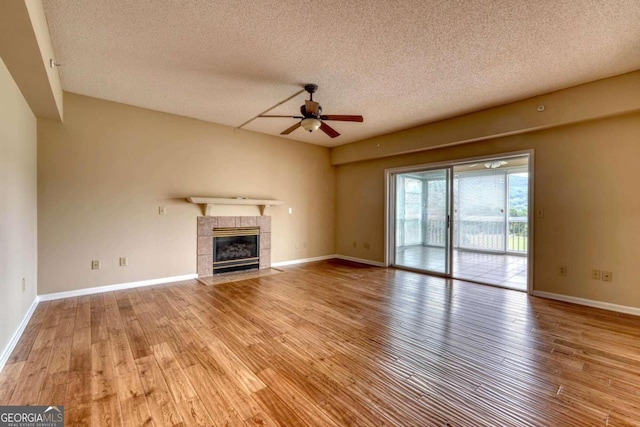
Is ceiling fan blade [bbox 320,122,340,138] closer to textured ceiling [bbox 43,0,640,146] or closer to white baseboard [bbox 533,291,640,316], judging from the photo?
textured ceiling [bbox 43,0,640,146]

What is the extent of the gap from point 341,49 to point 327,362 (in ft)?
9.32

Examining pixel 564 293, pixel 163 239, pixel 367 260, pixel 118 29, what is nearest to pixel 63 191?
pixel 163 239

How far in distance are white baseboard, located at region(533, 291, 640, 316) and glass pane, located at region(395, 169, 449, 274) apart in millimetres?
1451

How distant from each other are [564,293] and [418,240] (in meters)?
2.36

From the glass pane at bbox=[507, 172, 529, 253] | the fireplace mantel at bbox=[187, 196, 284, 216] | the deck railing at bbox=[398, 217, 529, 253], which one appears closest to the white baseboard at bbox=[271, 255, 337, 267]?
the fireplace mantel at bbox=[187, 196, 284, 216]

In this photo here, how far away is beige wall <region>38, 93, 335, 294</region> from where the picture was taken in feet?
11.9

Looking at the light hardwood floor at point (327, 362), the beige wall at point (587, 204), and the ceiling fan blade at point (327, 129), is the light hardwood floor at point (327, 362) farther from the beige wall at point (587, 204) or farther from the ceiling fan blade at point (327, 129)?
the ceiling fan blade at point (327, 129)

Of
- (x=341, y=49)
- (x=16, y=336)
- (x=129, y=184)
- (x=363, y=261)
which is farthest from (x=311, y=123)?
(x=363, y=261)

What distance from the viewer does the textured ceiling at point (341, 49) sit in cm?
215

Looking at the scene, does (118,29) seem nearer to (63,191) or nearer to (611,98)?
(63,191)

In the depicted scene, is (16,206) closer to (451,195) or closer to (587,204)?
(451,195)

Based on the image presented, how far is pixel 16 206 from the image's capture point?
2.65m

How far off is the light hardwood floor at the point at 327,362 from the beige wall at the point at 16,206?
12.7 inches

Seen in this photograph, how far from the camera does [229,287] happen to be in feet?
13.9
